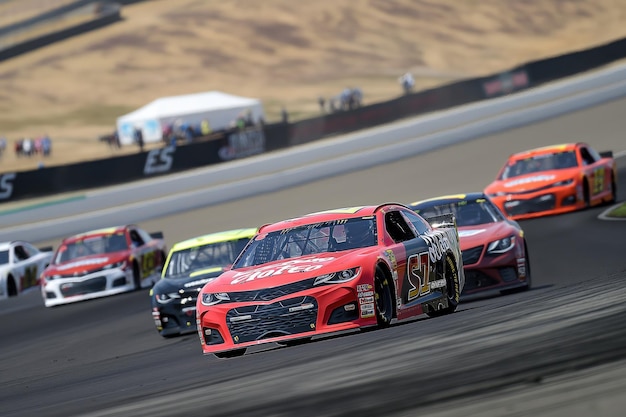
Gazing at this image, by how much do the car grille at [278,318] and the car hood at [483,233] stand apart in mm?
4459

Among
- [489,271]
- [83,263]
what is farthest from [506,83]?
[489,271]

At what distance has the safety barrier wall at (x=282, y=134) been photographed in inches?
1528

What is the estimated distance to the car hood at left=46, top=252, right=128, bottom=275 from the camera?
72.7ft

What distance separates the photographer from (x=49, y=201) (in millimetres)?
37625

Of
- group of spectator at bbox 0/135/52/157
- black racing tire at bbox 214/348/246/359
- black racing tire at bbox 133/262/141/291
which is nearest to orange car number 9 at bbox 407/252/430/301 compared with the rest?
black racing tire at bbox 214/348/246/359

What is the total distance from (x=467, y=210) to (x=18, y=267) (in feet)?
39.6

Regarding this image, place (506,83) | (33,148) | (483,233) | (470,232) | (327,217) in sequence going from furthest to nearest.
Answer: (33,148) → (506,83) → (470,232) → (483,233) → (327,217)

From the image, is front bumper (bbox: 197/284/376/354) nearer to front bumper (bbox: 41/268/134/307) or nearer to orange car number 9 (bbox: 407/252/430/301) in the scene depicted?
orange car number 9 (bbox: 407/252/430/301)

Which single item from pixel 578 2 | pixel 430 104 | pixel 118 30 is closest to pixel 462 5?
pixel 578 2

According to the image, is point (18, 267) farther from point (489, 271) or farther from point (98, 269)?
point (489, 271)

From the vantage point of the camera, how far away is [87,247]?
23.4 m

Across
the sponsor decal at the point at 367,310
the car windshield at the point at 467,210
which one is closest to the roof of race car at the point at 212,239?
the car windshield at the point at 467,210

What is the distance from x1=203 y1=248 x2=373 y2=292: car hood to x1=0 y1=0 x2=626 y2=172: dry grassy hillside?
6616 cm

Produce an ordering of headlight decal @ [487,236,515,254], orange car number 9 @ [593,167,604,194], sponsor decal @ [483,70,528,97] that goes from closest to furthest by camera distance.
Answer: headlight decal @ [487,236,515,254] < orange car number 9 @ [593,167,604,194] < sponsor decal @ [483,70,528,97]
